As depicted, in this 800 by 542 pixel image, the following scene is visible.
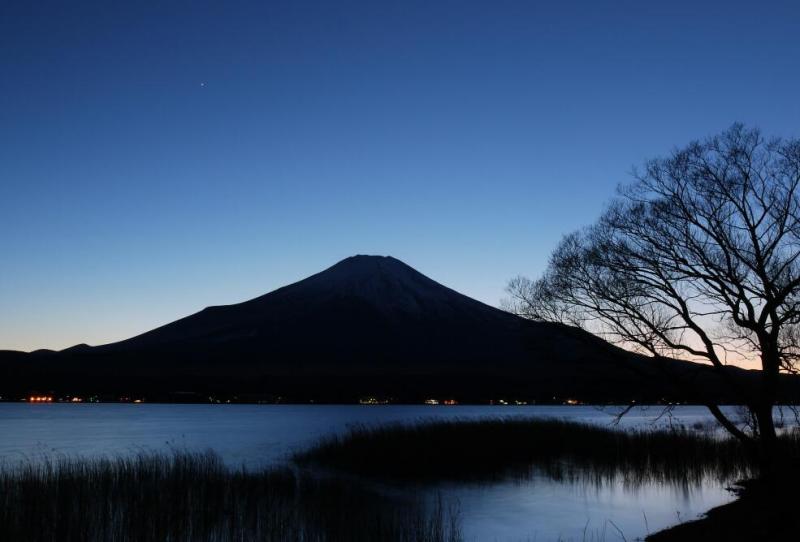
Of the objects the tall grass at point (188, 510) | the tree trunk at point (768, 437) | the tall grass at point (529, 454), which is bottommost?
the tall grass at point (529, 454)

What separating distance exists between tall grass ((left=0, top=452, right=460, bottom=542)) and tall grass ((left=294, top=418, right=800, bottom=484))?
833cm

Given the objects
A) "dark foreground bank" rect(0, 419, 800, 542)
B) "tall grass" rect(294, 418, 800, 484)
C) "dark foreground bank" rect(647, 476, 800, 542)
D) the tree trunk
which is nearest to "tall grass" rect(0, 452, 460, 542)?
"dark foreground bank" rect(0, 419, 800, 542)

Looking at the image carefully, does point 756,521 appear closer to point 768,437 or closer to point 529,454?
point 768,437

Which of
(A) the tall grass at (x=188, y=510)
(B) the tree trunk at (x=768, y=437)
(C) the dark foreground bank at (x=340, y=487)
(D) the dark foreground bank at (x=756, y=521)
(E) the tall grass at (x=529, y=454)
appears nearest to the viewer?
(D) the dark foreground bank at (x=756, y=521)

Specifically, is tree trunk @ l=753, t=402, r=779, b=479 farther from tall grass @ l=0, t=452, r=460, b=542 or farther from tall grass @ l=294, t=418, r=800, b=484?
tall grass @ l=0, t=452, r=460, b=542

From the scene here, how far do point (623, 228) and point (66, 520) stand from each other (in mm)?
14768

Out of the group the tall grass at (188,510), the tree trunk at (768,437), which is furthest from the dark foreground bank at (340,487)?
the tree trunk at (768,437)

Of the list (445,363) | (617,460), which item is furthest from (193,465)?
(445,363)

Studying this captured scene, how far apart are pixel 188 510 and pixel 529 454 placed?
19.7 metres

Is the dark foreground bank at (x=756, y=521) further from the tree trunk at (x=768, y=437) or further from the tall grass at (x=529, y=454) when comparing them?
the tall grass at (x=529, y=454)

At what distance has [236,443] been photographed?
49406mm

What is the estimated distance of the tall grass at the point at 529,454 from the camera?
24125 millimetres

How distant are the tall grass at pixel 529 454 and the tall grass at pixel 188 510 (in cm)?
833

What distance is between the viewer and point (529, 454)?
103 ft
